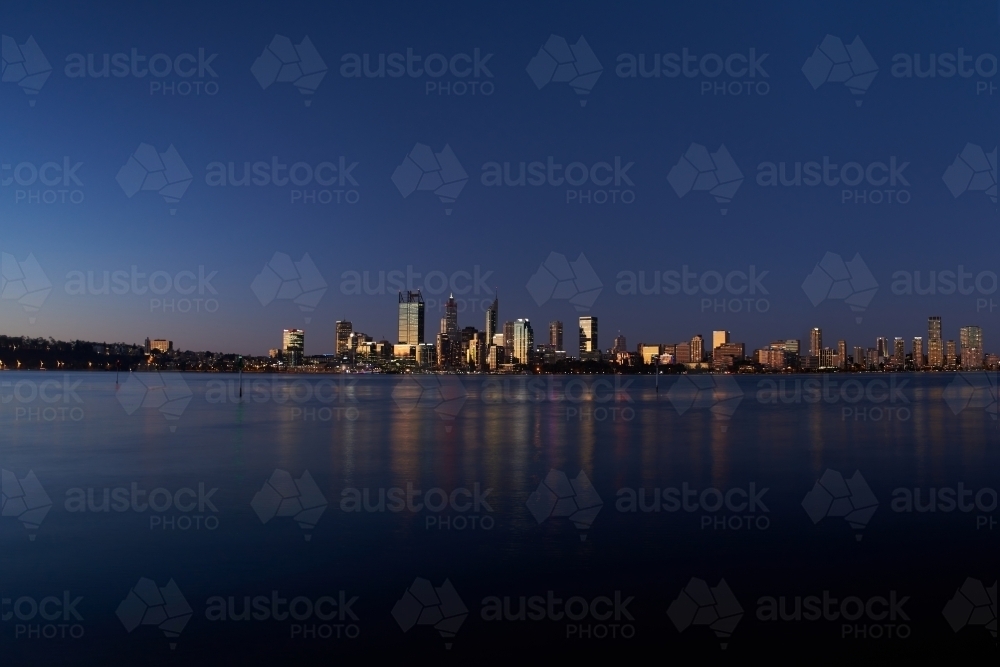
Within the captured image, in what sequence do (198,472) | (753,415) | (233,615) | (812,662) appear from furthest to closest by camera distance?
1. (753,415)
2. (198,472)
3. (233,615)
4. (812,662)

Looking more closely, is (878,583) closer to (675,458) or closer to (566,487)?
(566,487)

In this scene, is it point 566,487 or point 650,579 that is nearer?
point 650,579

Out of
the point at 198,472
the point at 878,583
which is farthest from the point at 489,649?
the point at 198,472

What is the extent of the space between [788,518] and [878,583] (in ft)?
11.3

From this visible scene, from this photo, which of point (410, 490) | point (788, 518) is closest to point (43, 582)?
point (410, 490)

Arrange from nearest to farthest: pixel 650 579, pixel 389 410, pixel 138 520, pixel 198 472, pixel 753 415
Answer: pixel 650 579
pixel 138 520
pixel 198 472
pixel 753 415
pixel 389 410

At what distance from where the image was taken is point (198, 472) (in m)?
16.8

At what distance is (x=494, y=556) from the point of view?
9.45 m

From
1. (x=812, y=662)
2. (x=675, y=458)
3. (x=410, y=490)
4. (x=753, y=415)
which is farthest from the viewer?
(x=753, y=415)

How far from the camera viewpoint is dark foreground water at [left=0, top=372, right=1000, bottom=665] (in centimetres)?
681

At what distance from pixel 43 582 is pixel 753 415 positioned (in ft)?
117

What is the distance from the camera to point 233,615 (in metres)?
7.43

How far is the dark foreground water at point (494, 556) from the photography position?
6809mm

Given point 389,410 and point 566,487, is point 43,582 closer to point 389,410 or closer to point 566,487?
point 566,487
